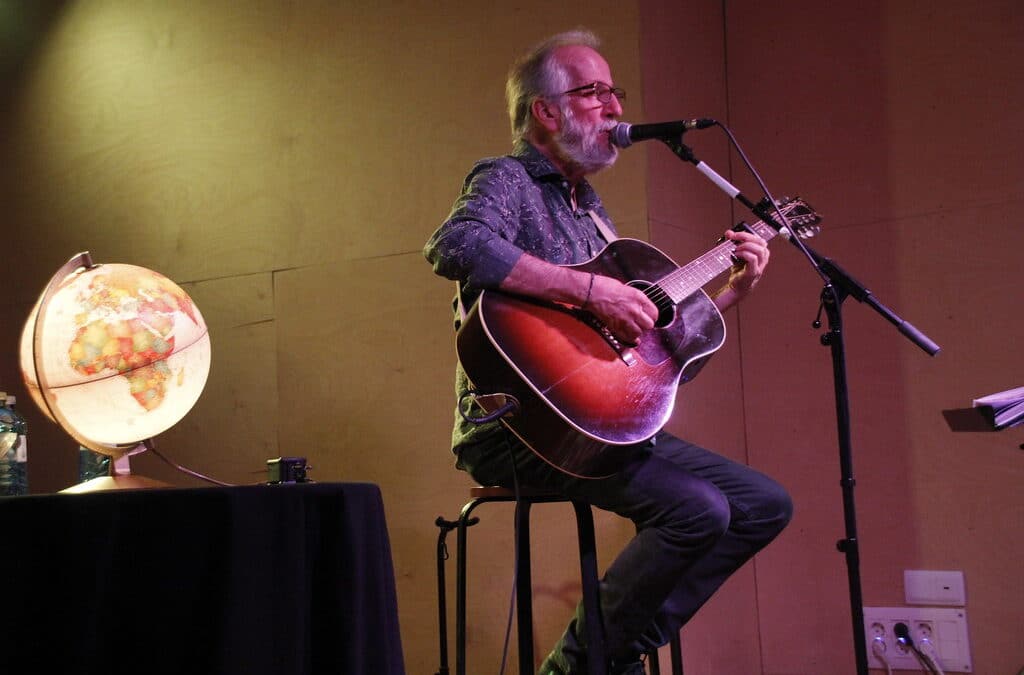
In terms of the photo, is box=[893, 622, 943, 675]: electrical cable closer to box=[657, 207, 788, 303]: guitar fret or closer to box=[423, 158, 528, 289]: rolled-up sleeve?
box=[657, 207, 788, 303]: guitar fret

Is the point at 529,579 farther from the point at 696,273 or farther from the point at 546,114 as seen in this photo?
the point at 546,114

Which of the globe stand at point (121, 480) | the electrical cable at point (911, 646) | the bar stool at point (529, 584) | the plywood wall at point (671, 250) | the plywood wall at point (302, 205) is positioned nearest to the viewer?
the globe stand at point (121, 480)

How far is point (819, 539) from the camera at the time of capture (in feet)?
10.1

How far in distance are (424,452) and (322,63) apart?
1.42 m

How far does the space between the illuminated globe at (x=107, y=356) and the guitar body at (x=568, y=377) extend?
540 mm

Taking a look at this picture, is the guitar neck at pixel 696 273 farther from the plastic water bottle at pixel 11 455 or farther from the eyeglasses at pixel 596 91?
the plastic water bottle at pixel 11 455

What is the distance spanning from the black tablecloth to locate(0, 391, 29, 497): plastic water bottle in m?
0.55

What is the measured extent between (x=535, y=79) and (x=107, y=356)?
124 cm

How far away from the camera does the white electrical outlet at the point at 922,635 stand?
2.86 m

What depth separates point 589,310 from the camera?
1.99 metres

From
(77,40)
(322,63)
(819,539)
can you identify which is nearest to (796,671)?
(819,539)

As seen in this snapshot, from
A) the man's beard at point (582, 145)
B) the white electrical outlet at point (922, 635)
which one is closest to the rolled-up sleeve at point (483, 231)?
the man's beard at point (582, 145)

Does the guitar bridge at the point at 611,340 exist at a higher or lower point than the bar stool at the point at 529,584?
higher

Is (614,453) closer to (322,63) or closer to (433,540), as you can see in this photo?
(433,540)
